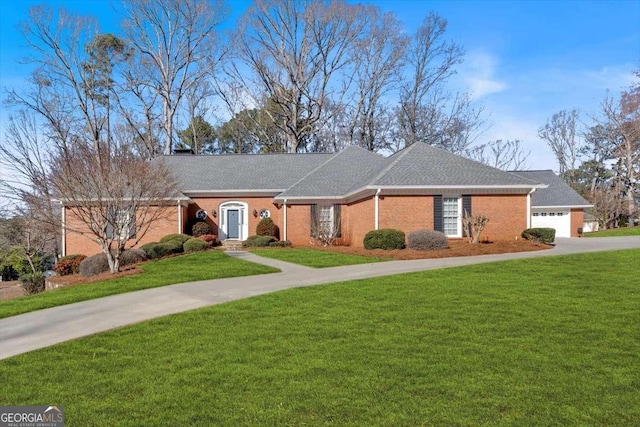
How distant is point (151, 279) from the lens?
12.4 m

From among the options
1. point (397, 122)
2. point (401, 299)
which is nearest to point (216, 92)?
point (397, 122)

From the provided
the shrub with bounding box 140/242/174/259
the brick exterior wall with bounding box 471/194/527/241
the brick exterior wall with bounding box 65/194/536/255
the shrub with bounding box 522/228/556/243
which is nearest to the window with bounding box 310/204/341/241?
the brick exterior wall with bounding box 65/194/536/255

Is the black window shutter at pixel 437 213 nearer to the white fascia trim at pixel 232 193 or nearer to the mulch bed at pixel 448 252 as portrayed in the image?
the mulch bed at pixel 448 252

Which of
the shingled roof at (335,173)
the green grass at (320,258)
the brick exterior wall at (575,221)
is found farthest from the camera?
the brick exterior wall at (575,221)

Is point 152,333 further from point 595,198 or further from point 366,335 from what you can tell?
point 595,198

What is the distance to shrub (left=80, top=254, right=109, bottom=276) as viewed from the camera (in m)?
15.3

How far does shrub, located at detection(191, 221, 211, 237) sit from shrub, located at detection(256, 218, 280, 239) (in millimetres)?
2760

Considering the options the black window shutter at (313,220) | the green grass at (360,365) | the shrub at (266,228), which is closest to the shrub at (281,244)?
the black window shutter at (313,220)

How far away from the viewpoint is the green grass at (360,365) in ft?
13.8

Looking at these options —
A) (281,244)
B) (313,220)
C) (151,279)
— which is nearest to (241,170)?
(313,220)

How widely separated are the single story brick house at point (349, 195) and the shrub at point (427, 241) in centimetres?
203

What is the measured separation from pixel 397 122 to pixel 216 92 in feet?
55.8

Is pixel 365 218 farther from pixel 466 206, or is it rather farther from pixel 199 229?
pixel 199 229

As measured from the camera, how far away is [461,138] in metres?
42.8
